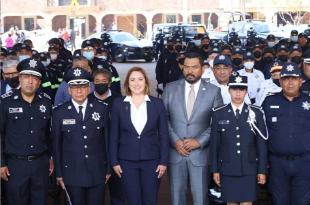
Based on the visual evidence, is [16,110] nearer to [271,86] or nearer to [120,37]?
[271,86]

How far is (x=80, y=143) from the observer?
5977mm

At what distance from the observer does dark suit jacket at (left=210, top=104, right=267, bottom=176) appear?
5.97m

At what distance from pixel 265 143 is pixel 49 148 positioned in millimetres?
2072

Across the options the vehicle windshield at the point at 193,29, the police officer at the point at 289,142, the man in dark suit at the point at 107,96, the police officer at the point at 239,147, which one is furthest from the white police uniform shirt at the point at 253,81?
the vehicle windshield at the point at 193,29

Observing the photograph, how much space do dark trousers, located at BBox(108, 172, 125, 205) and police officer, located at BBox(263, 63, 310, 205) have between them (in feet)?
5.17

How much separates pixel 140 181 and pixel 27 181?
1.07 meters

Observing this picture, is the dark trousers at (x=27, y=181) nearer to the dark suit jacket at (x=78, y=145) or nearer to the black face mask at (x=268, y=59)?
the dark suit jacket at (x=78, y=145)

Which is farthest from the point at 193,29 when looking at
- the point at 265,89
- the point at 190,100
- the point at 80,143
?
the point at 80,143

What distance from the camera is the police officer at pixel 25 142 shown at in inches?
237

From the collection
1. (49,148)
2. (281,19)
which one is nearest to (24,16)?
(281,19)

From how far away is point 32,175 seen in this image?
19.9ft

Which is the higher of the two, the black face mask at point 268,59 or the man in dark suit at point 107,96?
the black face mask at point 268,59

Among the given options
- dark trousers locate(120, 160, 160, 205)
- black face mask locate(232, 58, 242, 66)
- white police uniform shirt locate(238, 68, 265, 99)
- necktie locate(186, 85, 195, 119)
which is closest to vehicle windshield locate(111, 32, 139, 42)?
black face mask locate(232, 58, 242, 66)

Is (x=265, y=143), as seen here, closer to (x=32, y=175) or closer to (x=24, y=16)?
(x=32, y=175)
